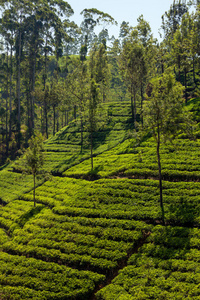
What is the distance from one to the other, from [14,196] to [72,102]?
26071 millimetres

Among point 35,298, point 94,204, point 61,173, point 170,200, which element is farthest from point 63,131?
point 35,298

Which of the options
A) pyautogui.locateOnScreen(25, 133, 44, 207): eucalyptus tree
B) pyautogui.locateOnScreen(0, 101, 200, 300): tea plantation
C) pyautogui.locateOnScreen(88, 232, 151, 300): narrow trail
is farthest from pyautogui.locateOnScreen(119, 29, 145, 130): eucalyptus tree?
pyautogui.locateOnScreen(88, 232, 151, 300): narrow trail

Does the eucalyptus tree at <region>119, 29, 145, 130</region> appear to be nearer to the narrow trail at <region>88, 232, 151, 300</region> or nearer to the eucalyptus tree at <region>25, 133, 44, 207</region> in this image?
the eucalyptus tree at <region>25, 133, 44, 207</region>

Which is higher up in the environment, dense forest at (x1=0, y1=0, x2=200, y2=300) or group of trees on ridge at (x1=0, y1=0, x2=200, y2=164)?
group of trees on ridge at (x1=0, y1=0, x2=200, y2=164)

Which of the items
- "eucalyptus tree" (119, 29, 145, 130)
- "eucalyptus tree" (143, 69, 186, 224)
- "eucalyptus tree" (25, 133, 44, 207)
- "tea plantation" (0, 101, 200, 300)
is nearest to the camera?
"tea plantation" (0, 101, 200, 300)

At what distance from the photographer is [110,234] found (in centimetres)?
2138

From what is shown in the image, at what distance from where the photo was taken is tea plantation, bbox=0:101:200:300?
16.7 m

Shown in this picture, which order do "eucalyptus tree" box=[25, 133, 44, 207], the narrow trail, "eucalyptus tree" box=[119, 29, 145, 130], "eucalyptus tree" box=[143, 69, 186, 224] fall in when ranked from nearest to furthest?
the narrow trail → "eucalyptus tree" box=[143, 69, 186, 224] → "eucalyptus tree" box=[25, 133, 44, 207] → "eucalyptus tree" box=[119, 29, 145, 130]

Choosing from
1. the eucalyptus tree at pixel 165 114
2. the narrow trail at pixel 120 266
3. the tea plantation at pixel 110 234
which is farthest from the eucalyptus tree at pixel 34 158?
the narrow trail at pixel 120 266

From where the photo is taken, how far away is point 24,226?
28.4 meters

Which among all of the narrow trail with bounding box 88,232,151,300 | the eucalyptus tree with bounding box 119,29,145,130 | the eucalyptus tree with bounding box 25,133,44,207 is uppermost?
the eucalyptus tree with bounding box 119,29,145,130

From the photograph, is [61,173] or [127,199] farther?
[61,173]

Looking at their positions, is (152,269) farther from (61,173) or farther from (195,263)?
(61,173)

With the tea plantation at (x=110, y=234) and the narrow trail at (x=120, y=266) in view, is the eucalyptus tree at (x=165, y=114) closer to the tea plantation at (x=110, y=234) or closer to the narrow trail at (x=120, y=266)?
the tea plantation at (x=110, y=234)
